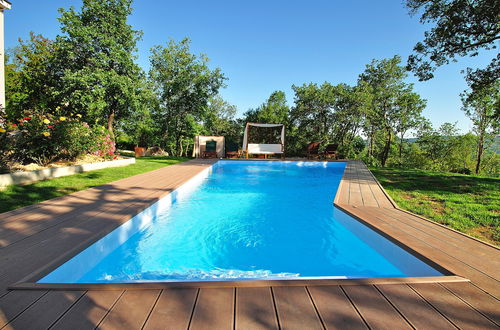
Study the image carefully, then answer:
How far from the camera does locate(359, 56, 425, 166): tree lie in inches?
602

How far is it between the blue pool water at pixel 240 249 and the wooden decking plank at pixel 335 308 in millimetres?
946

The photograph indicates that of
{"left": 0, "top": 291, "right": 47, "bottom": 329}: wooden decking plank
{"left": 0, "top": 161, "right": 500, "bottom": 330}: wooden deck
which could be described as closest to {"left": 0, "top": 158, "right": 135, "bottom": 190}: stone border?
{"left": 0, "top": 161, "right": 500, "bottom": 330}: wooden deck

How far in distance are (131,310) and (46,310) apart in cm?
45

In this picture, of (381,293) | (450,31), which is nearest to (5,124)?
(381,293)

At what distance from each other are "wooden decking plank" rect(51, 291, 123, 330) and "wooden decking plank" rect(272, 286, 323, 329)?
3.04 feet

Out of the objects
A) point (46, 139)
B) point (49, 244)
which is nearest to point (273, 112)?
point (46, 139)

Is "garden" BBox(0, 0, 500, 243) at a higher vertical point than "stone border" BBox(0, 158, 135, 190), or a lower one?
higher

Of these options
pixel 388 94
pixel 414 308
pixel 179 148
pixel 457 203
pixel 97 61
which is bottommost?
pixel 414 308

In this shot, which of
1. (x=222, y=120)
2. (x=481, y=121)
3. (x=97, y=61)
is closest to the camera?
(x=97, y=61)

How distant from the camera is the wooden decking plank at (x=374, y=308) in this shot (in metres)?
1.14

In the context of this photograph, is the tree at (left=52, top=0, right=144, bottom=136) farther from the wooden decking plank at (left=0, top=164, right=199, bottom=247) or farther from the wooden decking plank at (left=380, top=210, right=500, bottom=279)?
the wooden decking plank at (left=380, top=210, right=500, bottom=279)

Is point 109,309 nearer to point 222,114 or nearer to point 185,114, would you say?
point 185,114

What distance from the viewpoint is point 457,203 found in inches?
156

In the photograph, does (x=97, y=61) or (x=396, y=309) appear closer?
(x=396, y=309)
